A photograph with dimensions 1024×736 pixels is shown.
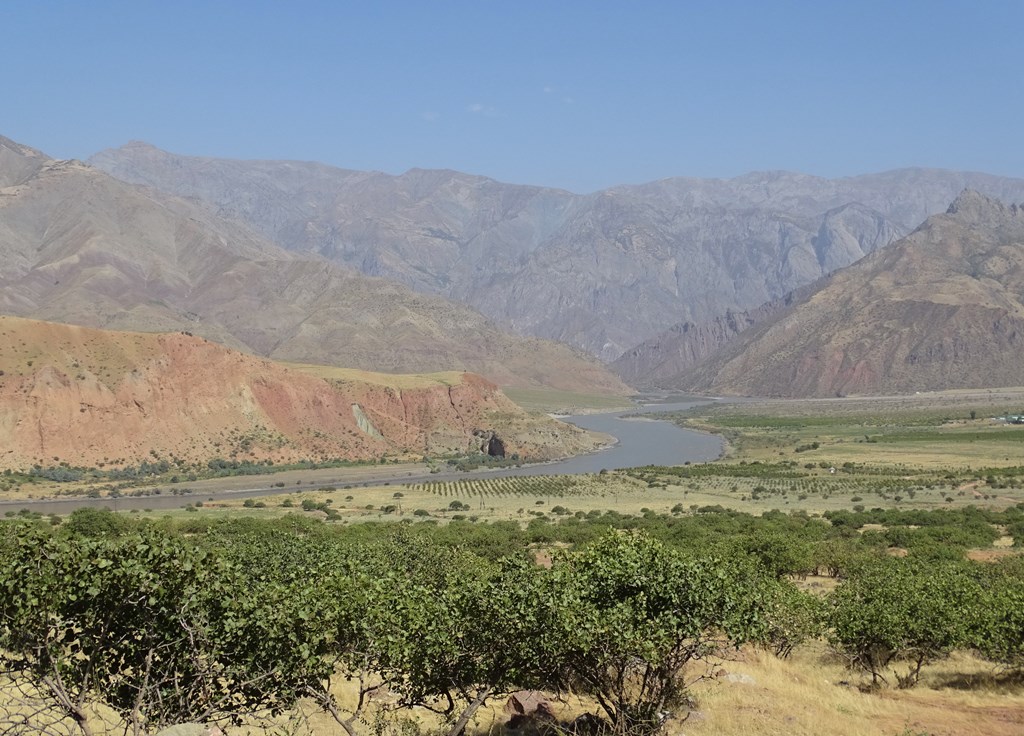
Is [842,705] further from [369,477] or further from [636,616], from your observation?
[369,477]

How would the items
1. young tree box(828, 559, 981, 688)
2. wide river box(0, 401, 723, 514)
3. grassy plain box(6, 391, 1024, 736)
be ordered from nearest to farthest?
1. grassy plain box(6, 391, 1024, 736)
2. young tree box(828, 559, 981, 688)
3. wide river box(0, 401, 723, 514)

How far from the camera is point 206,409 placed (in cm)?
15750

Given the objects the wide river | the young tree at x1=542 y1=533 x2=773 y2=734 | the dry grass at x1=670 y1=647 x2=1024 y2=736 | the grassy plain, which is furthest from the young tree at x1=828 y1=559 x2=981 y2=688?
the wide river

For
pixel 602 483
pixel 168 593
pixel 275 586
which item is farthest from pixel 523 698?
pixel 602 483

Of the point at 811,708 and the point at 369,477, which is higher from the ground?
the point at 811,708

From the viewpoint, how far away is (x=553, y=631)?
1900 cm

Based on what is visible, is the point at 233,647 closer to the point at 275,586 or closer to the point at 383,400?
the point at 275,586

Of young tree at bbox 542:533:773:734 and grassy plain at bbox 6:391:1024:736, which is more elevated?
young tree at bbox 542:533:773:734

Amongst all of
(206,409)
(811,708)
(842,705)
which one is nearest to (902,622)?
(842,705)

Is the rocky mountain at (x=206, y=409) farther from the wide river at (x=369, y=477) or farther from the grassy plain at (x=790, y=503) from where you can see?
the grassy plain at (x=790, y=503)

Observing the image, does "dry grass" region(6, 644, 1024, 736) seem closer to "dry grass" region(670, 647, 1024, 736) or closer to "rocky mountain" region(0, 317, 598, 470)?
"dry grass" region(670, 647, 1024, 736)

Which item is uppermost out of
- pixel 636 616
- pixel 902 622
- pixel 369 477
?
pixel 636 616

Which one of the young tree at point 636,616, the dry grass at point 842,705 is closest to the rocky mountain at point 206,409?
the dry grass at point 842,705

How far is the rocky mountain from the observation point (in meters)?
140
